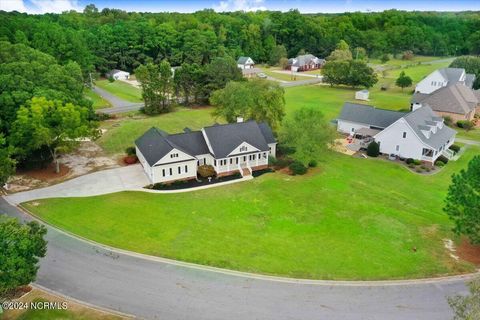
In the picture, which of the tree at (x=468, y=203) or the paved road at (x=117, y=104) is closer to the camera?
the tree at (x=468, y=203)

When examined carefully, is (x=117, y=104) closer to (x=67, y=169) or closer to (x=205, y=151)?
(x=67, y=169)

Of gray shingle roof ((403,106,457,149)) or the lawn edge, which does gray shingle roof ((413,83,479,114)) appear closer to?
gray shingle roof ((403,106,457,149))

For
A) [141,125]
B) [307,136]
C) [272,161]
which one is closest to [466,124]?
[307,136]

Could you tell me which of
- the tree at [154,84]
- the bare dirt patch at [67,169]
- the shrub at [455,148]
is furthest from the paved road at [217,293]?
the tree at [154,84]

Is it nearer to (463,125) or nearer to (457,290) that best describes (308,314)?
(457,290)

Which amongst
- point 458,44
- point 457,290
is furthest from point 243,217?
point 458,44

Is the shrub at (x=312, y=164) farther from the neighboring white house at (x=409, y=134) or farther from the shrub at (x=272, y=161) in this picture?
the neighboring white house at (x=409, y=134)
